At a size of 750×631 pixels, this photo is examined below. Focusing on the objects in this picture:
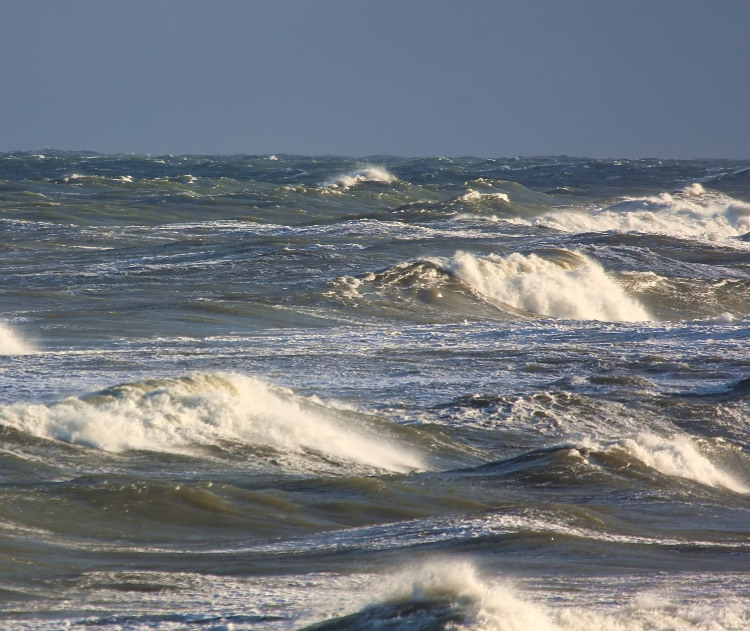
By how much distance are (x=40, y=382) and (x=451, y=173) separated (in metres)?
73.4

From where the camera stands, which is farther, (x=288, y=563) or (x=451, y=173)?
(x=451, y=173)

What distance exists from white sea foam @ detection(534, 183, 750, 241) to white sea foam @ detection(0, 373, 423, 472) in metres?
35.2

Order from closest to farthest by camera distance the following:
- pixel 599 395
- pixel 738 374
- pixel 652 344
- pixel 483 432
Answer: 1. pixel 483 432
2. pixel 599 395
3. pixel 738 374
4. pixel 652 344

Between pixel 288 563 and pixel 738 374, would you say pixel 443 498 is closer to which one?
pixel 288 563

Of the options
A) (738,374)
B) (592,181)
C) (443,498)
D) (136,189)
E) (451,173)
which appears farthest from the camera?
(451,173)

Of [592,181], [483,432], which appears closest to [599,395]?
[483,432]

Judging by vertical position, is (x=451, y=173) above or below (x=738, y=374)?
above

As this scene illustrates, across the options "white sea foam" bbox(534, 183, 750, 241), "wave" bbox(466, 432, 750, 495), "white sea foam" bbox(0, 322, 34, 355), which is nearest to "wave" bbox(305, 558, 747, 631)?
"wave" bbox(466, 432, 750, 495)

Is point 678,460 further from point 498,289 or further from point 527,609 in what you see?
point 498,289

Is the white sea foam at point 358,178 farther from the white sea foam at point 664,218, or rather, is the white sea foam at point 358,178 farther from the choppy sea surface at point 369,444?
the choppy sea surface at point 369,444

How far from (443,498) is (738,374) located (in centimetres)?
800

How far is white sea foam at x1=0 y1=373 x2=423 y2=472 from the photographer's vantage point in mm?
10938

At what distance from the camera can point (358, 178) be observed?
72.3 metres

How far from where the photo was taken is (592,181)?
7950cm
